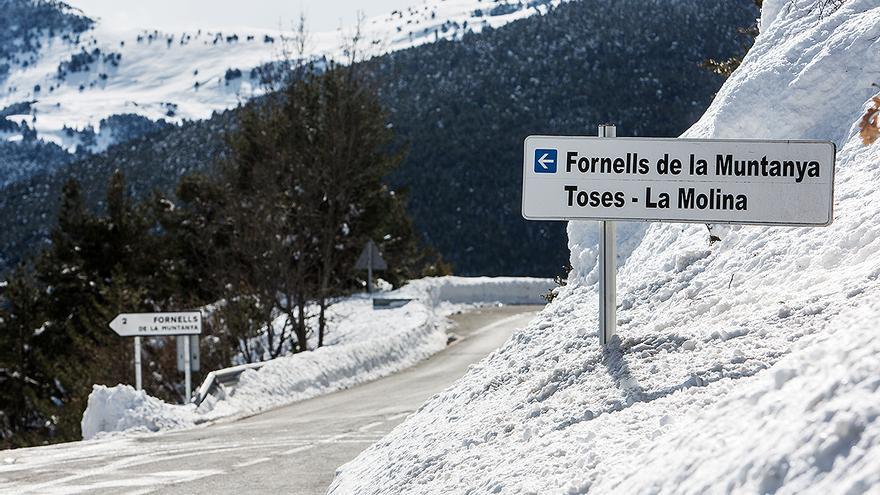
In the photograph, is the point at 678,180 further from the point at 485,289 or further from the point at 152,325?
the point at 485,289

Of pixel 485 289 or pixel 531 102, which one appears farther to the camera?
pixel 531 102

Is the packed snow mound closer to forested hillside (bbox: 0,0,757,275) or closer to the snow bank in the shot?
the snow bank

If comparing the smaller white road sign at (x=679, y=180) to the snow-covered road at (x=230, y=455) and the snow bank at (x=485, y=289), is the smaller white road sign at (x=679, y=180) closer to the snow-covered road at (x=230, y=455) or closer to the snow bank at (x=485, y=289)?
the snow-covered road at (x=230, y=455)

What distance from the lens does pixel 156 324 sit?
1630cm

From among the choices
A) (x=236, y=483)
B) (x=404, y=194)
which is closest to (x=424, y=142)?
(x=404, y=194)

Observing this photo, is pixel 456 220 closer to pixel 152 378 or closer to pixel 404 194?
pixel 404 194

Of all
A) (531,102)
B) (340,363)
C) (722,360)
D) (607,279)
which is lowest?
(340,363)

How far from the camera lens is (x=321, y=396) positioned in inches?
776

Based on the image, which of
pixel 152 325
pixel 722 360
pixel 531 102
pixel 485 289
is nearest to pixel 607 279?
pixel 722 360

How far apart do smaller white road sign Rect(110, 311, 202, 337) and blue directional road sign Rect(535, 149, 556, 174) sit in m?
11.0

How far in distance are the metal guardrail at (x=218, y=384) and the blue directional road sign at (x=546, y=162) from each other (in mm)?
11576

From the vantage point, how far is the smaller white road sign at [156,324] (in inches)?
630

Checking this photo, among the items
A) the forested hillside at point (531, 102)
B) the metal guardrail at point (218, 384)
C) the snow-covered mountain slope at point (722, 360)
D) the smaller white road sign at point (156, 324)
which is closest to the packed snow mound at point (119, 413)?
the smaller white road sign at point (156, 324)

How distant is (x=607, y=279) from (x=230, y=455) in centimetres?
631
